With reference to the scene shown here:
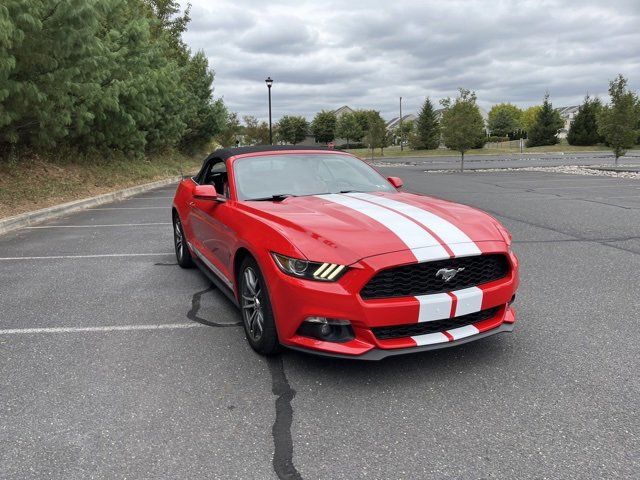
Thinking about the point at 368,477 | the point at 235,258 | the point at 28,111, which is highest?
the point at 28,111

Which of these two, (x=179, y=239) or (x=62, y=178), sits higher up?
(x=62, y=178)

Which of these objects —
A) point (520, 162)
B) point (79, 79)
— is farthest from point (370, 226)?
point (520, 162)

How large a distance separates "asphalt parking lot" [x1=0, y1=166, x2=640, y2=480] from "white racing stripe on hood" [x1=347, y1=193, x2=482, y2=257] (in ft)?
2.60

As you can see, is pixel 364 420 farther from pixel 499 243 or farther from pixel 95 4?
pixel 95 4

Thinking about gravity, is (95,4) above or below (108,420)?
→ above

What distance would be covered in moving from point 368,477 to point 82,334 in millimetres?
2815

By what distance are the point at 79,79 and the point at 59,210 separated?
9.90 ft

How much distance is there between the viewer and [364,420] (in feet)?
9.11

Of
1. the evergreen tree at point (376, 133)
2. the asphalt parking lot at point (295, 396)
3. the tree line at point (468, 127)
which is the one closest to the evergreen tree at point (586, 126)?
the tree line at point (468, 127)

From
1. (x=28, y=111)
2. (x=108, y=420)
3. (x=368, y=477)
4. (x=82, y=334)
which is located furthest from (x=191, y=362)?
(x=28, y=111)

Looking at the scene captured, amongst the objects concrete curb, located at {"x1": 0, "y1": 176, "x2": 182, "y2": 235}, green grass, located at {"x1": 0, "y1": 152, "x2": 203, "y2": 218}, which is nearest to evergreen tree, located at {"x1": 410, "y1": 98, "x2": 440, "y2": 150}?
green grass, located at {"x1": 0, "y1": 152, "x2": 203, "y2": 218}

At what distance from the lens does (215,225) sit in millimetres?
4492

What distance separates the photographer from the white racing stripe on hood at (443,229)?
10.5 feet

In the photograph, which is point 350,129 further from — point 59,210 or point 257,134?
point 59,210
